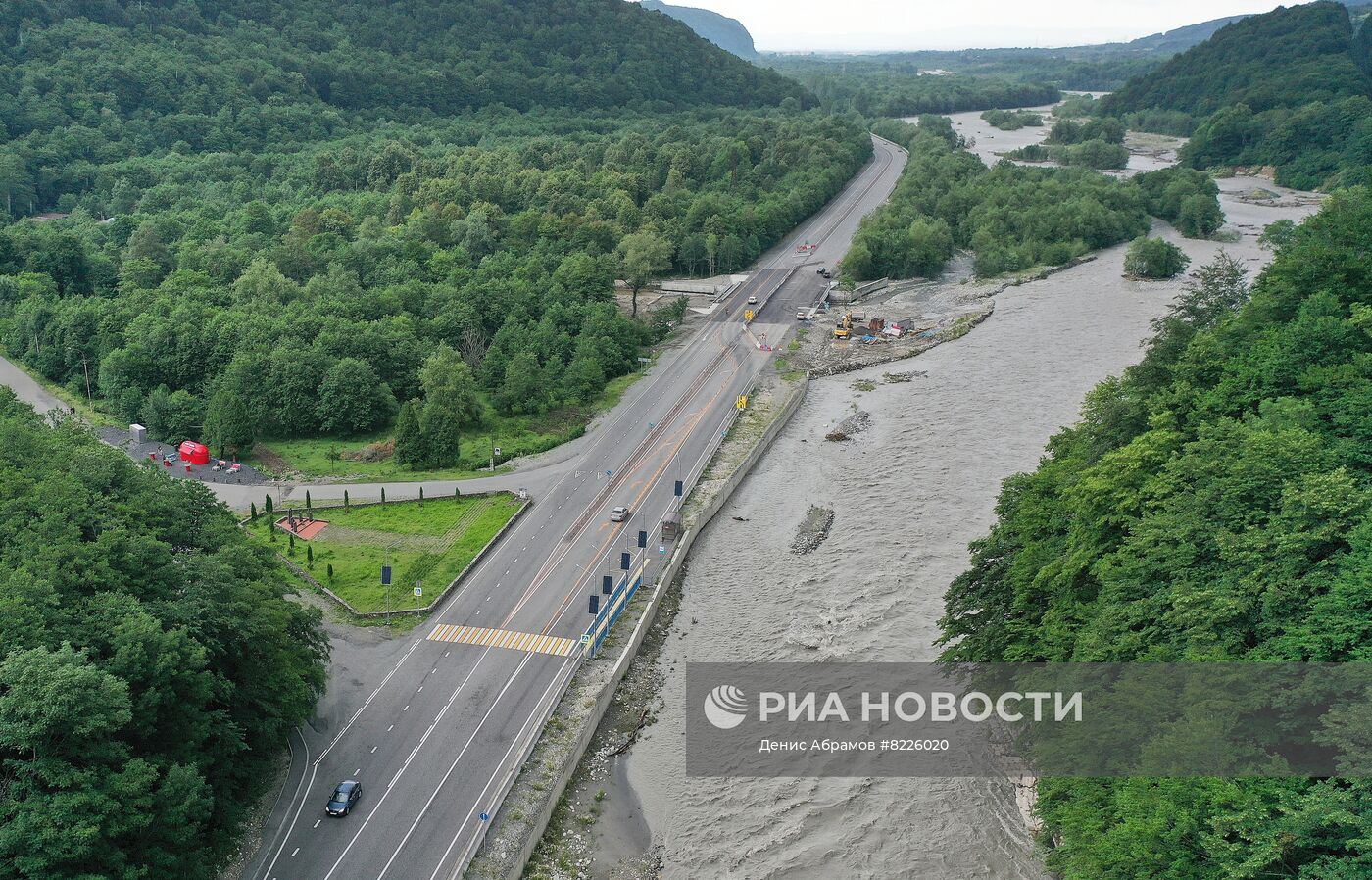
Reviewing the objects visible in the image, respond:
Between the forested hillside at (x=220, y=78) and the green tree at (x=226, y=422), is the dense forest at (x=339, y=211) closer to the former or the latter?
the green tree at (x=226, y=422)

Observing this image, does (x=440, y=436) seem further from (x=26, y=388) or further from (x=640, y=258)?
(x=640, y=258)

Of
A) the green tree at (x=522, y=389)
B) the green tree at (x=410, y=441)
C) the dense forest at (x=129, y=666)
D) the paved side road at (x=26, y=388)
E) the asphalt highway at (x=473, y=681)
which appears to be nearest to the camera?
the dense forest at (x=129, y=666)

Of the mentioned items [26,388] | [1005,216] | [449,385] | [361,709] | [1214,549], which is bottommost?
[361,709]

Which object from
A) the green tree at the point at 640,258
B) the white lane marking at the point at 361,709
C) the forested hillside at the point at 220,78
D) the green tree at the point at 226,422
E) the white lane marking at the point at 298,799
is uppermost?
the forested hillside at the point at 220,78

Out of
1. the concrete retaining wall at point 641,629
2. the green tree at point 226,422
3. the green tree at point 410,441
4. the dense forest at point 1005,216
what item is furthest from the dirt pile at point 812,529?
the dense forest at point 1005,216

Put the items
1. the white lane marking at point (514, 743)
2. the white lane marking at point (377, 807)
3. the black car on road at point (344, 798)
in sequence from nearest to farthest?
the white lane marking at point (377, 807) → the white lane marking at point (514, 743) → the black car on road at point (344, 798)

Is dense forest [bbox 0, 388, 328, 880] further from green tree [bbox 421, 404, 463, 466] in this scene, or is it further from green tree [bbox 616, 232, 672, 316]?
green tree [bbox 616, 232, 672, 316]

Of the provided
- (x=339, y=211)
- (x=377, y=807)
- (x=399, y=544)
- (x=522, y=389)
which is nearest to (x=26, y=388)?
(x=339, y=211)

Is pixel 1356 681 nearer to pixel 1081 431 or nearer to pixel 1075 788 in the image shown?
pixel 1075 788
